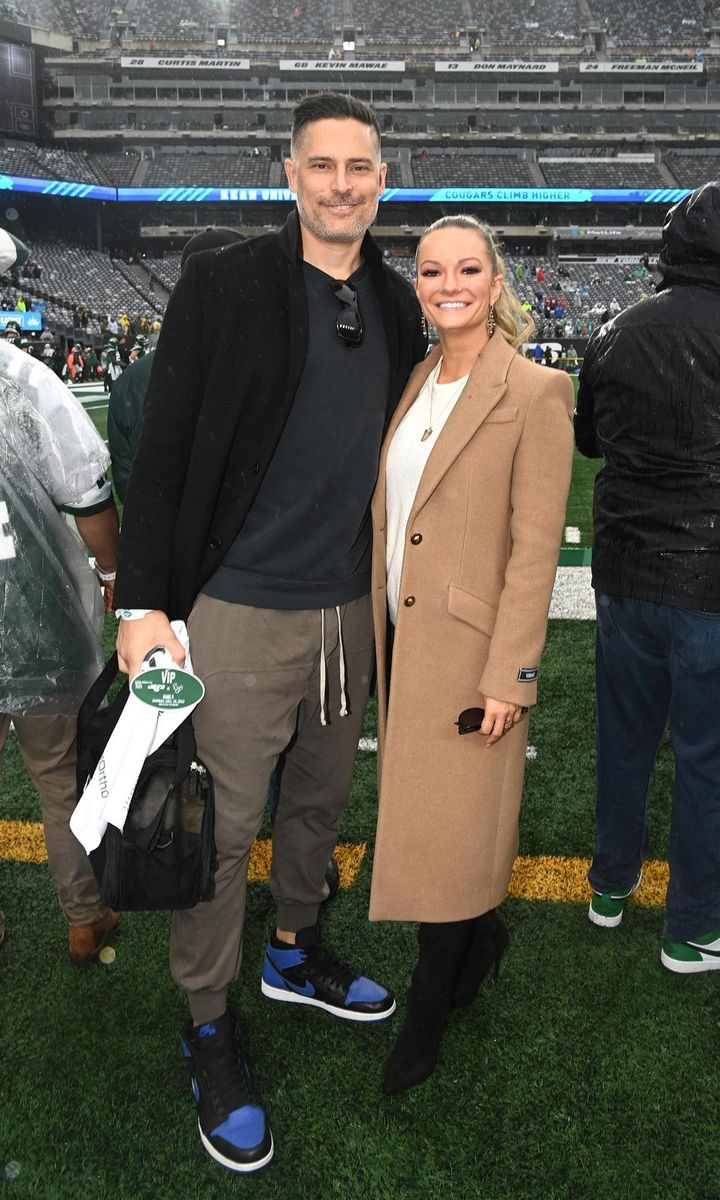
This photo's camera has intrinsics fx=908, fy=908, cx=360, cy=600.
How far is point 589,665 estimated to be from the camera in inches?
177

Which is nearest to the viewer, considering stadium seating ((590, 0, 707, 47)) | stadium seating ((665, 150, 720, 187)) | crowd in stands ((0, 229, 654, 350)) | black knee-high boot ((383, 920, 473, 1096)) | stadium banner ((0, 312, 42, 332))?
black knee-high boot ((383, 920, 473, 1096))


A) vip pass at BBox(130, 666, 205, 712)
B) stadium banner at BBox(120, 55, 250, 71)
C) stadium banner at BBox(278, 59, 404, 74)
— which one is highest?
stadium banner at BBox(278, 59, 404, 74)

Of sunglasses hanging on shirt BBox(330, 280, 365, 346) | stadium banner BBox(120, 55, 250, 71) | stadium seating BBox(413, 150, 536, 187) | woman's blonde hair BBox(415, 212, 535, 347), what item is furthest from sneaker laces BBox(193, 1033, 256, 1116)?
stadium banner BBox(120, 55, 250, 71)

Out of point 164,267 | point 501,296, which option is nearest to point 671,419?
point 501,296

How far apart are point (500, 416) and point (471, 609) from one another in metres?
0.39

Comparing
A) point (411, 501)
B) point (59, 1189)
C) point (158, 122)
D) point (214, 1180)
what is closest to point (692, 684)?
point (411, 501)

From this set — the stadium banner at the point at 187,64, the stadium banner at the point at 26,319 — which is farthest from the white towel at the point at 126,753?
the stadium banner at the point at 187,64

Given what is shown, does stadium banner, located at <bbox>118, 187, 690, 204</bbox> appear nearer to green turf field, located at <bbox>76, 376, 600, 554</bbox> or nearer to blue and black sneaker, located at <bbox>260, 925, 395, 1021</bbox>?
green turf field, located at <bbox>76, 376, 600, 554</bbox>

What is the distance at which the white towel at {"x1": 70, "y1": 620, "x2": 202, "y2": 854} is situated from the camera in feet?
5.76

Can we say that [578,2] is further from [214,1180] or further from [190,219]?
→ [214,1180]

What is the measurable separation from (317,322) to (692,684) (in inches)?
47.8

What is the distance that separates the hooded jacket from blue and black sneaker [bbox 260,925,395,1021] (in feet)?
3.86

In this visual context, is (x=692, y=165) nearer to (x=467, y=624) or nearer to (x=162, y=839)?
(x=467, y=624)

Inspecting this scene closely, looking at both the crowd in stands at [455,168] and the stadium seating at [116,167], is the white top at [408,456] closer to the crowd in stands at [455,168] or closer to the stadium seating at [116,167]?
the crowd in stands at [455,168]
